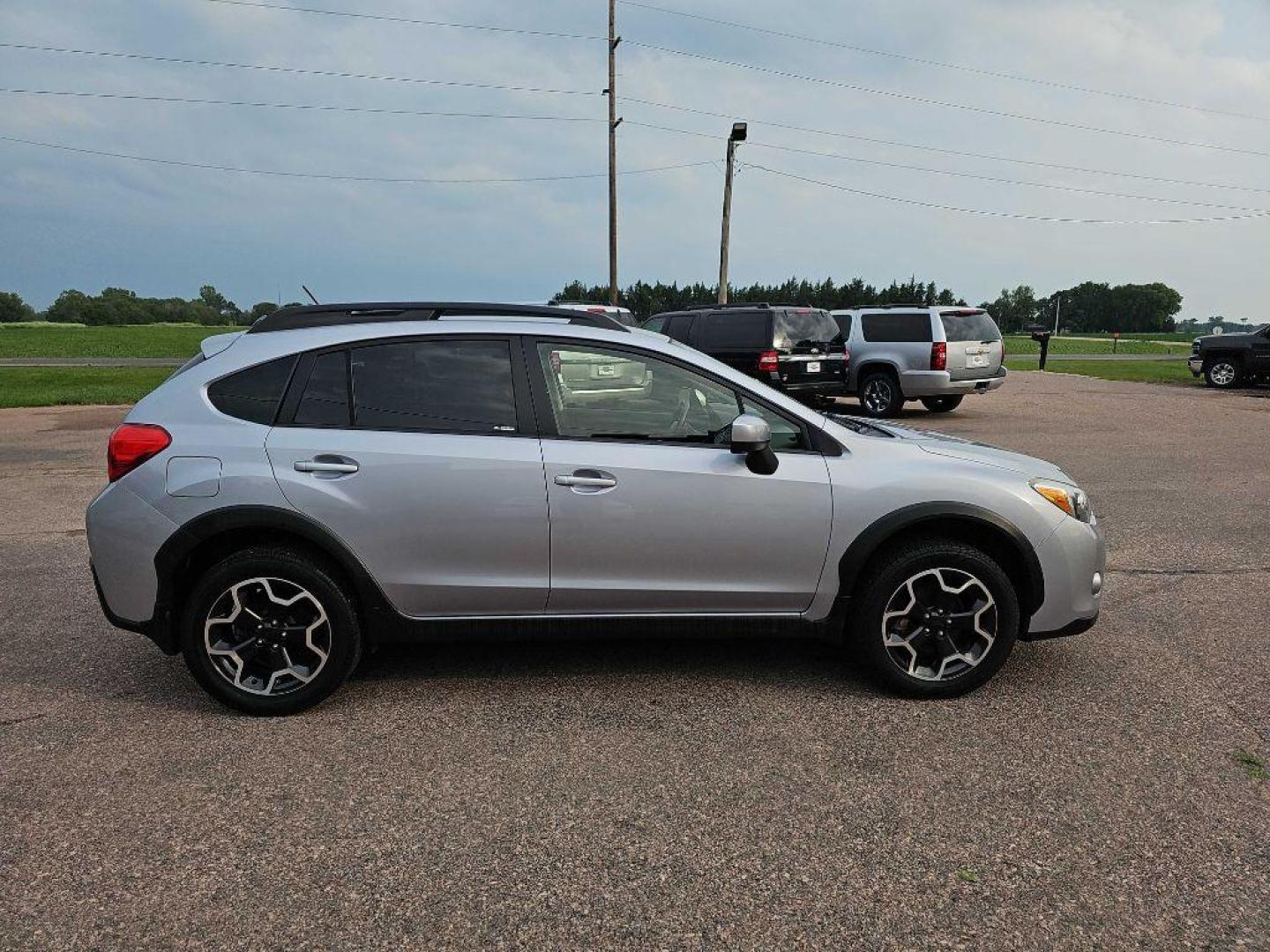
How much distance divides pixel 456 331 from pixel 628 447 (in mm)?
918

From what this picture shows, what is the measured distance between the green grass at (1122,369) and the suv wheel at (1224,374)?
0.93 metres

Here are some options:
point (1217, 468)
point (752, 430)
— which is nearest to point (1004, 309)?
point (1217, 468)

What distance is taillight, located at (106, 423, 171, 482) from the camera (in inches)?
146

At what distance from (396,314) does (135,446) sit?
1215 millimetres

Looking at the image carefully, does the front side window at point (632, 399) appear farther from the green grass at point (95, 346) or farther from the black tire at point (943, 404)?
the green grass at point (95, 346)

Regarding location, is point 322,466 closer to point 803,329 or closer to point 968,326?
point 803,329

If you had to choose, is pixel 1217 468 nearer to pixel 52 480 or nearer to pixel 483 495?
pixel 483 495

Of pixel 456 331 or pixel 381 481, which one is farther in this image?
pixel 456 331

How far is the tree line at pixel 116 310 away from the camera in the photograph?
88.6 metres

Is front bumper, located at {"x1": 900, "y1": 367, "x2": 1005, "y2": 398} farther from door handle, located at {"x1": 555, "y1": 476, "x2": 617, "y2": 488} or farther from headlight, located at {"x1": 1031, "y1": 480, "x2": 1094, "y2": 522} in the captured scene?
door handle, located at {"x1": 555, "y1": 476, "x2": 617, "y2": 488}

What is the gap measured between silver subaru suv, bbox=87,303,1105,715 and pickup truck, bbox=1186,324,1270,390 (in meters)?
22.5

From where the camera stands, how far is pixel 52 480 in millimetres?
9469

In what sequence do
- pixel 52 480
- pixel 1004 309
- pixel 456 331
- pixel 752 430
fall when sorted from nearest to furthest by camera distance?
pixel 752 430 < pixel 456 331 < pixel 52 480 < pixel 1004 309

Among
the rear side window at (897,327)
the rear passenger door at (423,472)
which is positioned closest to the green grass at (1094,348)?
the rear side window at (897,327)
